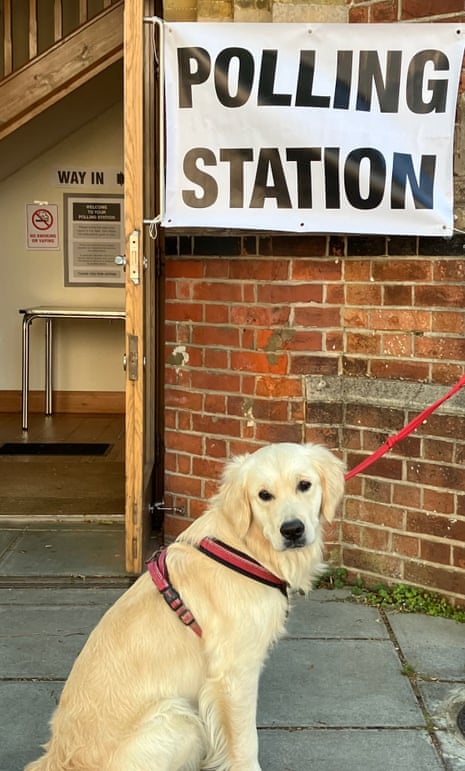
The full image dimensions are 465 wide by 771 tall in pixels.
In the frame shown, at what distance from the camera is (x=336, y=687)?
3562 mm

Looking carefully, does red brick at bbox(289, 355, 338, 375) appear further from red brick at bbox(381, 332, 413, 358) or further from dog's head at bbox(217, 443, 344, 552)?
dog's head at bbox(217, 443, 344, 552)

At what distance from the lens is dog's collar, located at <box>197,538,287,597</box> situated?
2725mm

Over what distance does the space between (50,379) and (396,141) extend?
224 inches

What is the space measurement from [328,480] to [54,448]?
16.9ft

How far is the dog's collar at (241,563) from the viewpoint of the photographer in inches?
107

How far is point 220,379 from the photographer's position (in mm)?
4734

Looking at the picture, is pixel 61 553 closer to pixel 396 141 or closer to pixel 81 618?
pixel 81 618

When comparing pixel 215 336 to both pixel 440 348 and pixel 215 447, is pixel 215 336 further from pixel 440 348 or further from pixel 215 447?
pixel 440 348

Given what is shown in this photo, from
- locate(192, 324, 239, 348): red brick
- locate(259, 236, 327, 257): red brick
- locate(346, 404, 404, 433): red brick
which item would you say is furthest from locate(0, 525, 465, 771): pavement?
locate(259, 236, 327, 257): red brick

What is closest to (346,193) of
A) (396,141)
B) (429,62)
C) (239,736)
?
(396,141)

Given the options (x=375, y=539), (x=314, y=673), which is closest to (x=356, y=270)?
(x=375, y=539)

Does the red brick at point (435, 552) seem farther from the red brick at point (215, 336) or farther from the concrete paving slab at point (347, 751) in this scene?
the red brick at point (215, 336)

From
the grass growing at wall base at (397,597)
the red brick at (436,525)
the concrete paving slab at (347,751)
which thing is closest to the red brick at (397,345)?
the red brick at (436,525)

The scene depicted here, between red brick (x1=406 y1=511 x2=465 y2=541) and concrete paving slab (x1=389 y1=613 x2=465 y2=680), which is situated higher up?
red brick (x1=406 y1=511 x2=465 y2=541)
